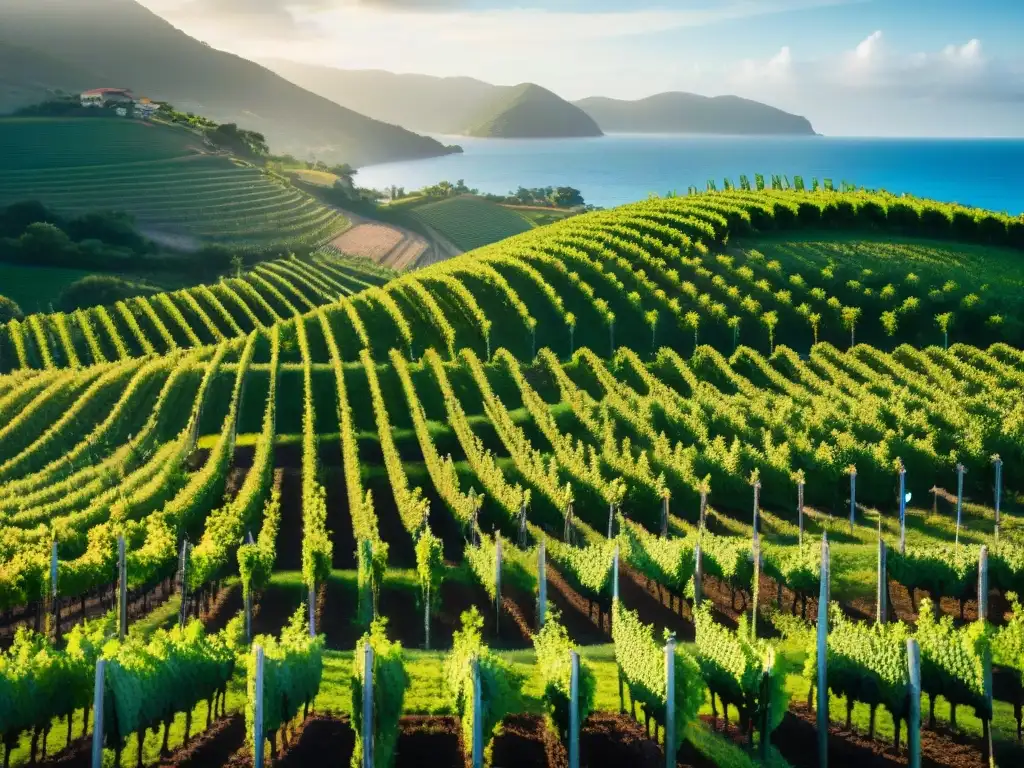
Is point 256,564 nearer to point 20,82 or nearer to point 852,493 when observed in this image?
point 852,493

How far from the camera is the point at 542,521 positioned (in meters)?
30.4

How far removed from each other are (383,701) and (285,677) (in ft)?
5.79

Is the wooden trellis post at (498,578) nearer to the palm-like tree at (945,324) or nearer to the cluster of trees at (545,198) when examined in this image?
the palm-like tree at (945,324)

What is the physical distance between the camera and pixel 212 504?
31.6 m

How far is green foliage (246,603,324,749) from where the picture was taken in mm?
16172

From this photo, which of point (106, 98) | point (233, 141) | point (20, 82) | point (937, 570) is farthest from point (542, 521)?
point (20, 82)

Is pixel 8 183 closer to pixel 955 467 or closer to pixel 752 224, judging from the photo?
pixel 752 224

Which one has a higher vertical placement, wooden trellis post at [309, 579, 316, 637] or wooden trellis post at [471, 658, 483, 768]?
wooden trellis post at [471, 658, 483, 768]

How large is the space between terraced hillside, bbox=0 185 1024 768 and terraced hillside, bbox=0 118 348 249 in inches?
2203

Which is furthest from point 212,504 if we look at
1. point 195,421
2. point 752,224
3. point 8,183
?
point 8,183

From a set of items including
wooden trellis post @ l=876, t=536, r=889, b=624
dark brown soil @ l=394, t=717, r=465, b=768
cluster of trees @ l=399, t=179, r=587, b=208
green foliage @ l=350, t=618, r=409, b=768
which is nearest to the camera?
green foliage @ l=350, t=618, r=409, b=768

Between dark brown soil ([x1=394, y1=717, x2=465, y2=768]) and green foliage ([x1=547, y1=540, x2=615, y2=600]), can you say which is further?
green foliage ([x1=547, y1=540, x2=615, y2=600])

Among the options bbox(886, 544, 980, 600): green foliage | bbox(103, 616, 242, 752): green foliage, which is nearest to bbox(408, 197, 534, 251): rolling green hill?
bbox(886, 544, 980, 600): green foliage

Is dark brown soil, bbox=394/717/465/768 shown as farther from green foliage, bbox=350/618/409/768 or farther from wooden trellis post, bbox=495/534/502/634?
wooden trellis post, bbox=495/534/502/634
